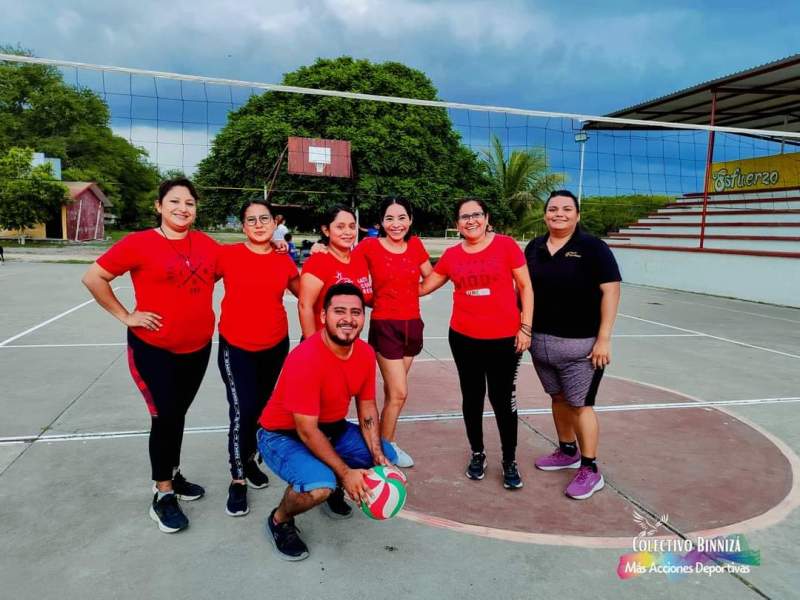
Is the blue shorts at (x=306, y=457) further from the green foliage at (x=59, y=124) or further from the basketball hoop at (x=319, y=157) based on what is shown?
the green foliage at (x=59, y=124)

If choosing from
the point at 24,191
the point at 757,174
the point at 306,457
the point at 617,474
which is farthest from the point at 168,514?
the point at 24,191

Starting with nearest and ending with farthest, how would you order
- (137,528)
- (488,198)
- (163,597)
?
(163,597) → (137,528) → (488,198)

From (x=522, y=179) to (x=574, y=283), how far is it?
2476 centimetres

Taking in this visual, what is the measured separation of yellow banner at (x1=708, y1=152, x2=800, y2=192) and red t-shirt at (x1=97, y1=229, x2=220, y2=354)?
18.4 meters

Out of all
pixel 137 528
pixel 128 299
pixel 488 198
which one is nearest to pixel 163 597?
pixel 137 528

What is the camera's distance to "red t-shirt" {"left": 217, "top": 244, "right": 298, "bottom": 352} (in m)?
2.75

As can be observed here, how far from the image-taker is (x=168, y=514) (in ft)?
8.29

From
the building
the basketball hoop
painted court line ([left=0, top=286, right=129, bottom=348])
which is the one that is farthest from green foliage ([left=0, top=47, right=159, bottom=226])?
painted court line ([left=0, top=286, right=129, bottom=348])

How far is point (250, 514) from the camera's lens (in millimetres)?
2656

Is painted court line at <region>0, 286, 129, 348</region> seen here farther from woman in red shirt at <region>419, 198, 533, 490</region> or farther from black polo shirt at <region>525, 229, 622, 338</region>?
black polo shirt at <region>525, 229, 622, 338</region>

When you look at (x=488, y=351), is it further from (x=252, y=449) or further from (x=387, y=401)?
(x=252, y=449)

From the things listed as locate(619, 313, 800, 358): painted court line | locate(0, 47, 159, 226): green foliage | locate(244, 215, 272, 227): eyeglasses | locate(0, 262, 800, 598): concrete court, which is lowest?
locate(0, 262, 800, 598): concrete court

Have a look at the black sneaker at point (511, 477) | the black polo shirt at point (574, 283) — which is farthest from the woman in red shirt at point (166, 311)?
the black polo shirt at point (574, 283)

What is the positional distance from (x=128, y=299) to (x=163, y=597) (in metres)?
8.81
